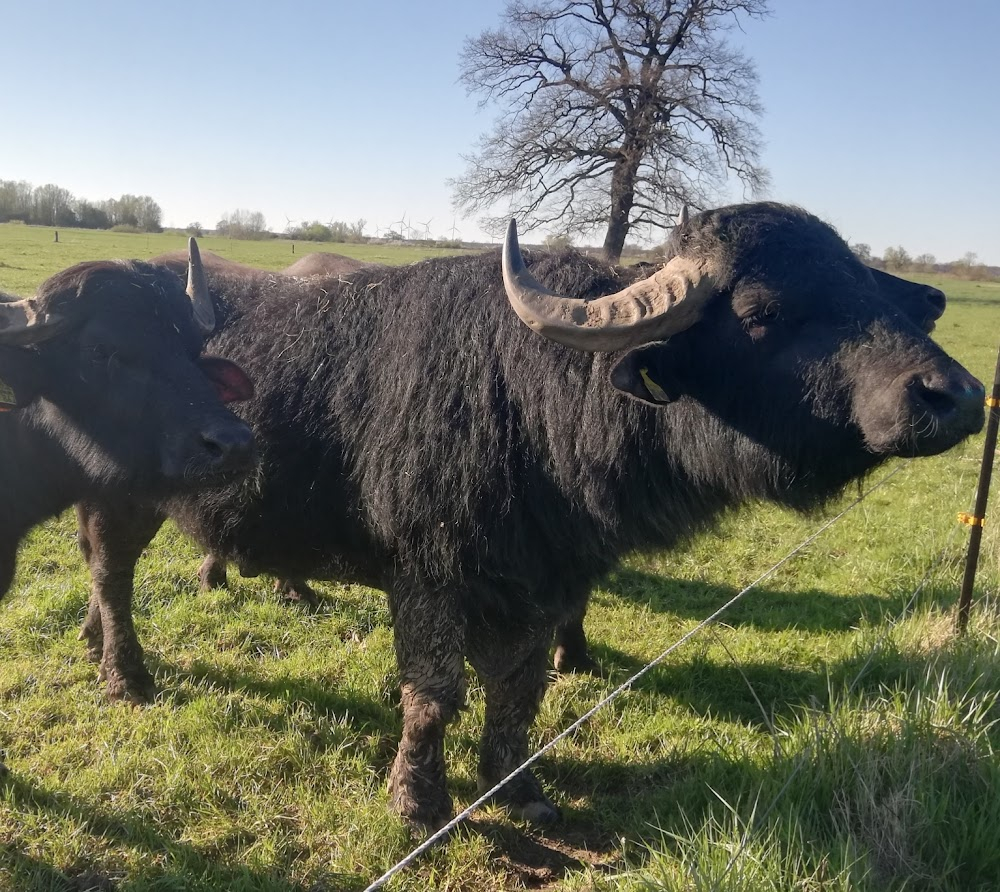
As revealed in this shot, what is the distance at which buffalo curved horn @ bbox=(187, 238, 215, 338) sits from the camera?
3632 millimetres

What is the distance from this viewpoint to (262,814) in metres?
3.38

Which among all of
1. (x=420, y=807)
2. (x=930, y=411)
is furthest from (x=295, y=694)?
(x=930, y=411)

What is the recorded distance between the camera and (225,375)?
3.50 m

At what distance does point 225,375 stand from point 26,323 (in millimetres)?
854

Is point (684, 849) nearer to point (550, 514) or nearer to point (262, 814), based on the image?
point (550, 514)

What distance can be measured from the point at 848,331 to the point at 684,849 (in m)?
2.04

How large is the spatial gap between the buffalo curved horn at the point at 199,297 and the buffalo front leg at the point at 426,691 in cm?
165

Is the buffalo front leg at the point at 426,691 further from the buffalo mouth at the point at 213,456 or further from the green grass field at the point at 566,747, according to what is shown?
the buffalo mouth at the point at 213,456

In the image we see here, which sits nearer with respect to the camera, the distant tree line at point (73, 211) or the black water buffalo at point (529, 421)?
the black water buffalo at point (529, 421)

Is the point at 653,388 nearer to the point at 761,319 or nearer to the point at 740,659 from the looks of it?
the point at 761,319

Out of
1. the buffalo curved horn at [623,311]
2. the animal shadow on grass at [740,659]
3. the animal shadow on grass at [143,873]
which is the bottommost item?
the animal shadow on grass at [143,873]

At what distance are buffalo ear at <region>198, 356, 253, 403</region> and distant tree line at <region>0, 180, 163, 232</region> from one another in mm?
75692

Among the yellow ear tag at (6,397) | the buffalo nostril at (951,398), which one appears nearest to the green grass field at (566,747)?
the buffalo nostril at (951,398)

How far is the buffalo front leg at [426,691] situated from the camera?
11.2ft
